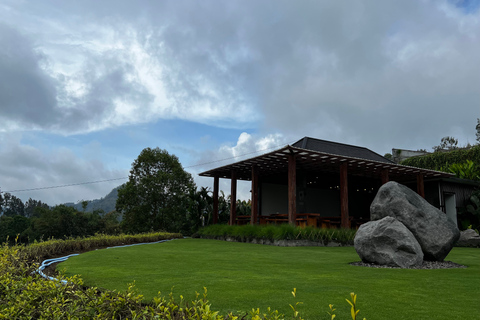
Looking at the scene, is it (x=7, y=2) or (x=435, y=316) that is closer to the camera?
(x=435, y=316)

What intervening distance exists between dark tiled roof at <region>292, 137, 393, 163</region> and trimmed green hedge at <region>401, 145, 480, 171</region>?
5.79 meters

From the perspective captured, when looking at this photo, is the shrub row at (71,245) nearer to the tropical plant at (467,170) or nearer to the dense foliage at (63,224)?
the dense foliage at (63,224)

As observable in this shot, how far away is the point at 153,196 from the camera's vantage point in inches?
723

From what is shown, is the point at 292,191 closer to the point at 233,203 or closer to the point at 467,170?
the point at 233,203

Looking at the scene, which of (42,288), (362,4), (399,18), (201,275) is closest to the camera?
(42,288)

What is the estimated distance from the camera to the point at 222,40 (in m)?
9.80

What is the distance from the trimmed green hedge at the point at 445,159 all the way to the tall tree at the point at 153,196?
16320mm

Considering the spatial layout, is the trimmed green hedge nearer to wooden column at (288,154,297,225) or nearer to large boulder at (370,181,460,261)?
wooden column at (288,154,297,225)

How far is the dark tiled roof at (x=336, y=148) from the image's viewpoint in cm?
1623

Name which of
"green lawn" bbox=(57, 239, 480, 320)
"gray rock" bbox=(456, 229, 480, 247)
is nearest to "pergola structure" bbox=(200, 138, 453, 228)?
"gray rock" bbox=(456, 229, 480, 247)

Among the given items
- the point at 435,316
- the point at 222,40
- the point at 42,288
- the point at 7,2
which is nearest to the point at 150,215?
the point at 222,40

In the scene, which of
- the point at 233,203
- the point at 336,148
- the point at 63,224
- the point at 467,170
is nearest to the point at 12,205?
the point at 63,224

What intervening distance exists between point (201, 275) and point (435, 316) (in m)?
2.84

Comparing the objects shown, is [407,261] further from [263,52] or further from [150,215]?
[150,215]
